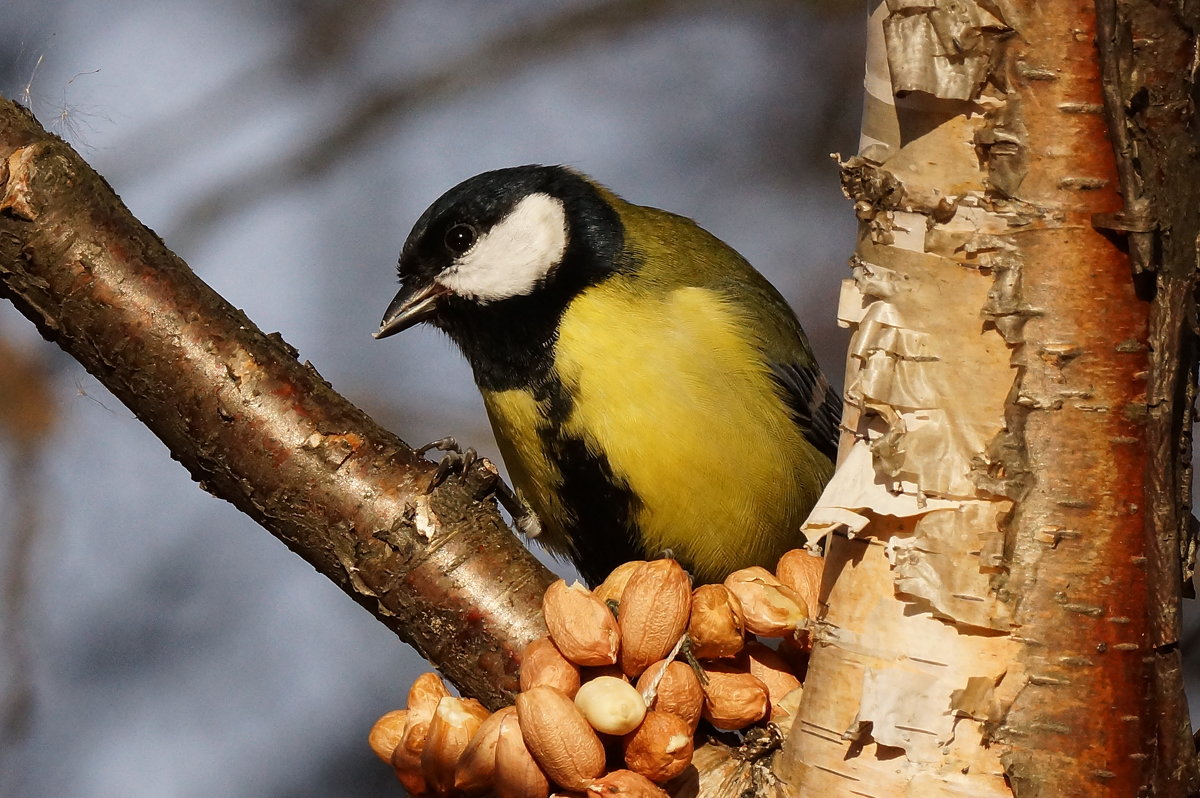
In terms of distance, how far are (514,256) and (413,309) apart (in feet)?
0.67

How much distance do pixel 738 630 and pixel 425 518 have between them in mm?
399

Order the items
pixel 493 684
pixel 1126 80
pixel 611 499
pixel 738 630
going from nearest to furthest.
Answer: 1. pixel 1126 80
2. pixel 738 630
3. pixel 493 684
4. pixel 611 499

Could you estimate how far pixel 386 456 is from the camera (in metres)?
1.38

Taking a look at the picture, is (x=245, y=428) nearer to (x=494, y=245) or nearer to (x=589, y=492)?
(x=589, y=492)

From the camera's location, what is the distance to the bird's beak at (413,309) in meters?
2.10

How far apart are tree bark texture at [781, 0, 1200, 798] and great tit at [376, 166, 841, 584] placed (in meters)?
0.93

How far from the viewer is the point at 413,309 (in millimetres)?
2105

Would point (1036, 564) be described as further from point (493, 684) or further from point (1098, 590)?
point (493, 684)

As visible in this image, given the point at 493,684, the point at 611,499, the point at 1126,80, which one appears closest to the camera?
the point at 1126,80

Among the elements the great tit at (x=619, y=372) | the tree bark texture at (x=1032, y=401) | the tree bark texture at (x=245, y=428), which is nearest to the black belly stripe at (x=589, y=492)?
the great tit at (x=619, y=372)

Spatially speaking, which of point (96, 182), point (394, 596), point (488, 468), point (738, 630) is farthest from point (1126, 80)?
point (96, 182)

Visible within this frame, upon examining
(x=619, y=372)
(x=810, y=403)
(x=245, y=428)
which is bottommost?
(x=810, y=403)

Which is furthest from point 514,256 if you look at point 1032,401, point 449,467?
point 1032,401

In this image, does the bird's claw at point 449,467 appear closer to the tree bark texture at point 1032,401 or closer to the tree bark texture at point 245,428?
the tree bark texture at point 245,428
